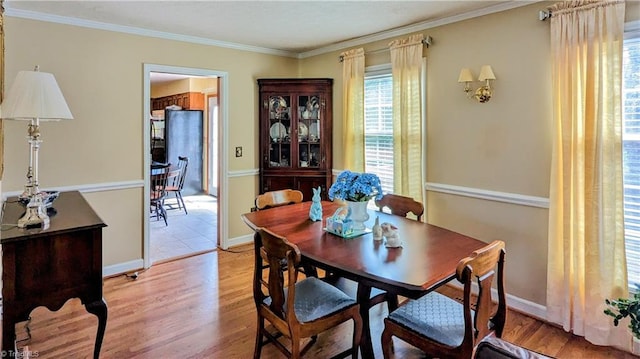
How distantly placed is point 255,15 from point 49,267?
246 centimetres

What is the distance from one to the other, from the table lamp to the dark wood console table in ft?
0.28

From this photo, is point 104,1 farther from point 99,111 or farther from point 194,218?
point 194,218

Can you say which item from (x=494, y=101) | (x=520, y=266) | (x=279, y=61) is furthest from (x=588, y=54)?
(x=279, y=61)

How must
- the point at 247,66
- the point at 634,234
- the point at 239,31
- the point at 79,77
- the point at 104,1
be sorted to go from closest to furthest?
the point at 634,234
the point at 104,1
the point at 79,77
the point at 239,31
the point at 247,66

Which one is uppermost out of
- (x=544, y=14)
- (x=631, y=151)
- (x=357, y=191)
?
(x=544, y=14)

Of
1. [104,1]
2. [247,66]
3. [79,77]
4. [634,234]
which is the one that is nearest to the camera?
[634,234]

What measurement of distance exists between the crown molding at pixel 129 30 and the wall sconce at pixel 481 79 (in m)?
2.51

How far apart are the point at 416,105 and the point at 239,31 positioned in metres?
1.94

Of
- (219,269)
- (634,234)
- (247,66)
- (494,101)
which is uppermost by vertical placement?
(247,66)

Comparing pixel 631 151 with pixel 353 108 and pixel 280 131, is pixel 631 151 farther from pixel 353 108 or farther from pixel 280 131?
pixel 280 131

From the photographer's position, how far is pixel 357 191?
2.32 metres

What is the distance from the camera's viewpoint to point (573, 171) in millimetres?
2605

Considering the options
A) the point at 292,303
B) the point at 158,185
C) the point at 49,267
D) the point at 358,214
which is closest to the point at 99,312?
the point at 49,267

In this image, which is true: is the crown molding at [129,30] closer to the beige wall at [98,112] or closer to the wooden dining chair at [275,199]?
the beige wall at [98,112]
